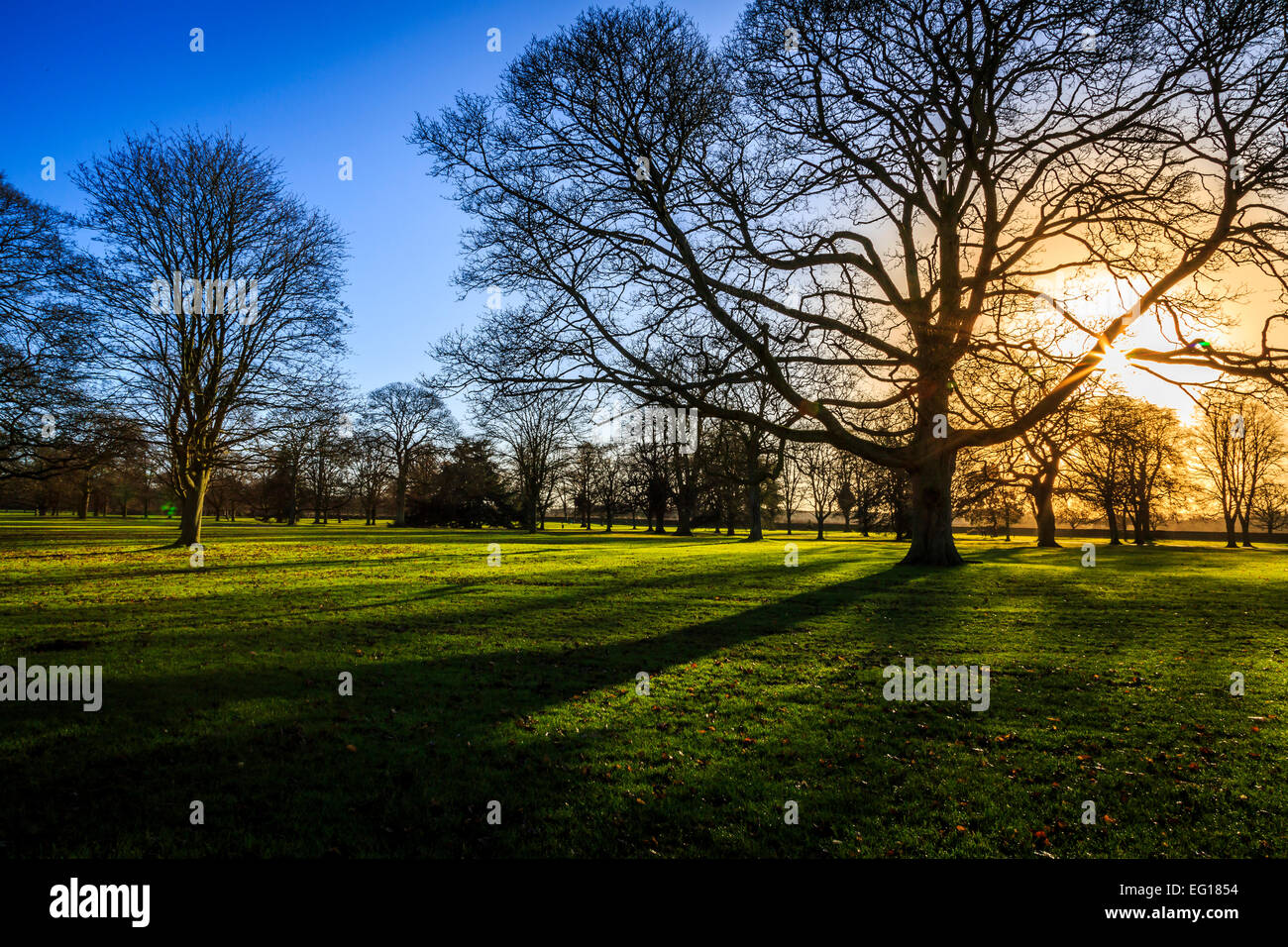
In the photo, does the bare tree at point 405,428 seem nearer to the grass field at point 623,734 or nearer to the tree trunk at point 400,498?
the tree trunk at point 400,498

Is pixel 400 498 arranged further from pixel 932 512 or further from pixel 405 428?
pixel 932 512

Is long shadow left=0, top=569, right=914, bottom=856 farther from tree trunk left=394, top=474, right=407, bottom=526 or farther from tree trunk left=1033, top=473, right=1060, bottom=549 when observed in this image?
tree trunk left=394, top=474, right=407, bottom=526

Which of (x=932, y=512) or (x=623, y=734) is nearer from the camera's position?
(x=623, y=734)

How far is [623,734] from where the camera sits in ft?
19.2

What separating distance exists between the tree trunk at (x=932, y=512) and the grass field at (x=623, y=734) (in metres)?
7.55

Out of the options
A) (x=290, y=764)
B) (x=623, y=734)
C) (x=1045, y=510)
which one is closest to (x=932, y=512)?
(x=623, y=734)

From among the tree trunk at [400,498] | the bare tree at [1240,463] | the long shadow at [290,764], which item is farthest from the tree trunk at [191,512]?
the bare tree at [1240,463]

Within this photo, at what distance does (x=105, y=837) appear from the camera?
378 centimetres

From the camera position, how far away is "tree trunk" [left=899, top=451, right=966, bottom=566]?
19812 mm

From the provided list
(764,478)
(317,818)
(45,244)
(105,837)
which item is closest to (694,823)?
(317,818)

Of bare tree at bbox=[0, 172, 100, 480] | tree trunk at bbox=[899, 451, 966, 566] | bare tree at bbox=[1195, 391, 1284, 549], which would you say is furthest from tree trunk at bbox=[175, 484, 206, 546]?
bare tree at bbox=[1195, 391, 1284, 549]

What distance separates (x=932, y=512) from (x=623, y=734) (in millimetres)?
18309

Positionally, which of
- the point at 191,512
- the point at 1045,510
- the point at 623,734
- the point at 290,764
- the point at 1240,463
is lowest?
the point at 623,734
